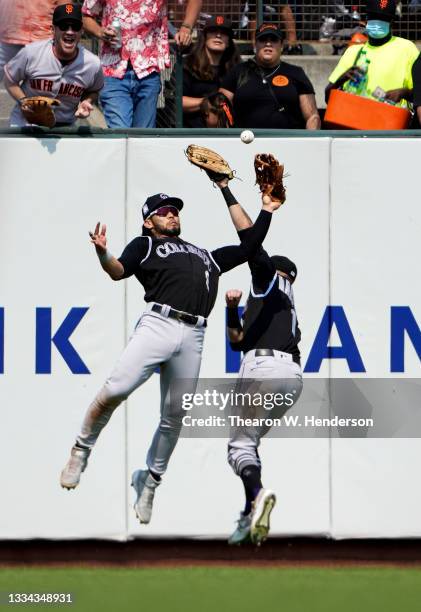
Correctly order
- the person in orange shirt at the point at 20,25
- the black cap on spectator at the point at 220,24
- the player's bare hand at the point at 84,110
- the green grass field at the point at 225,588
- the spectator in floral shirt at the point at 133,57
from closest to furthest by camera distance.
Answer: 1. the green grass field at the point at 225,588
2. the player's bare hand at the point at 84,110
3. the spectator in floral shirt at the point at 133,57
4. the person in orange shirt at the point at 20,25
5. the black cap on spectator at the point at 220,24

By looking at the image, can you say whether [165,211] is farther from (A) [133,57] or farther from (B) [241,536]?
(B) [241,536]

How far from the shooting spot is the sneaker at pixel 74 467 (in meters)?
8.28

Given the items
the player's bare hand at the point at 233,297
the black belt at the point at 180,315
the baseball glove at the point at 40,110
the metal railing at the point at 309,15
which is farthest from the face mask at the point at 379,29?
the black belt at the point at 180,315

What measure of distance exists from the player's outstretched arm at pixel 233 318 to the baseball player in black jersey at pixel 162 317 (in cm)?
11

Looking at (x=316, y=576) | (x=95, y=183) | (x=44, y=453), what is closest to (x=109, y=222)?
(x=95, y=183)

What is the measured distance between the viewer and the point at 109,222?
8.30 m

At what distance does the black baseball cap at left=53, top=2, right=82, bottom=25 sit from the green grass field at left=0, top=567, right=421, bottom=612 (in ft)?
11.7

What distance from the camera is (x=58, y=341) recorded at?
326 inches

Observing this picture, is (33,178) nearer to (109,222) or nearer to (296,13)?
(109,222)

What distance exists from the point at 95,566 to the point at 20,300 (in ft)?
5.88

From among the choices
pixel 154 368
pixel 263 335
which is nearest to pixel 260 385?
pixel 263 335

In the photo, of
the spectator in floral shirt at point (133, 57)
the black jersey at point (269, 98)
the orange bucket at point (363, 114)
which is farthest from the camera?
the spectator in floral shirt at point (133, 57)

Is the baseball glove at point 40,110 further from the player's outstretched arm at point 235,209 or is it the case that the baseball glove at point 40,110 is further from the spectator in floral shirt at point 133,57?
the player's outstretched arm at point 235,209

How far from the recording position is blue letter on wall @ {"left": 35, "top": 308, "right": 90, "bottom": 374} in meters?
8.29
